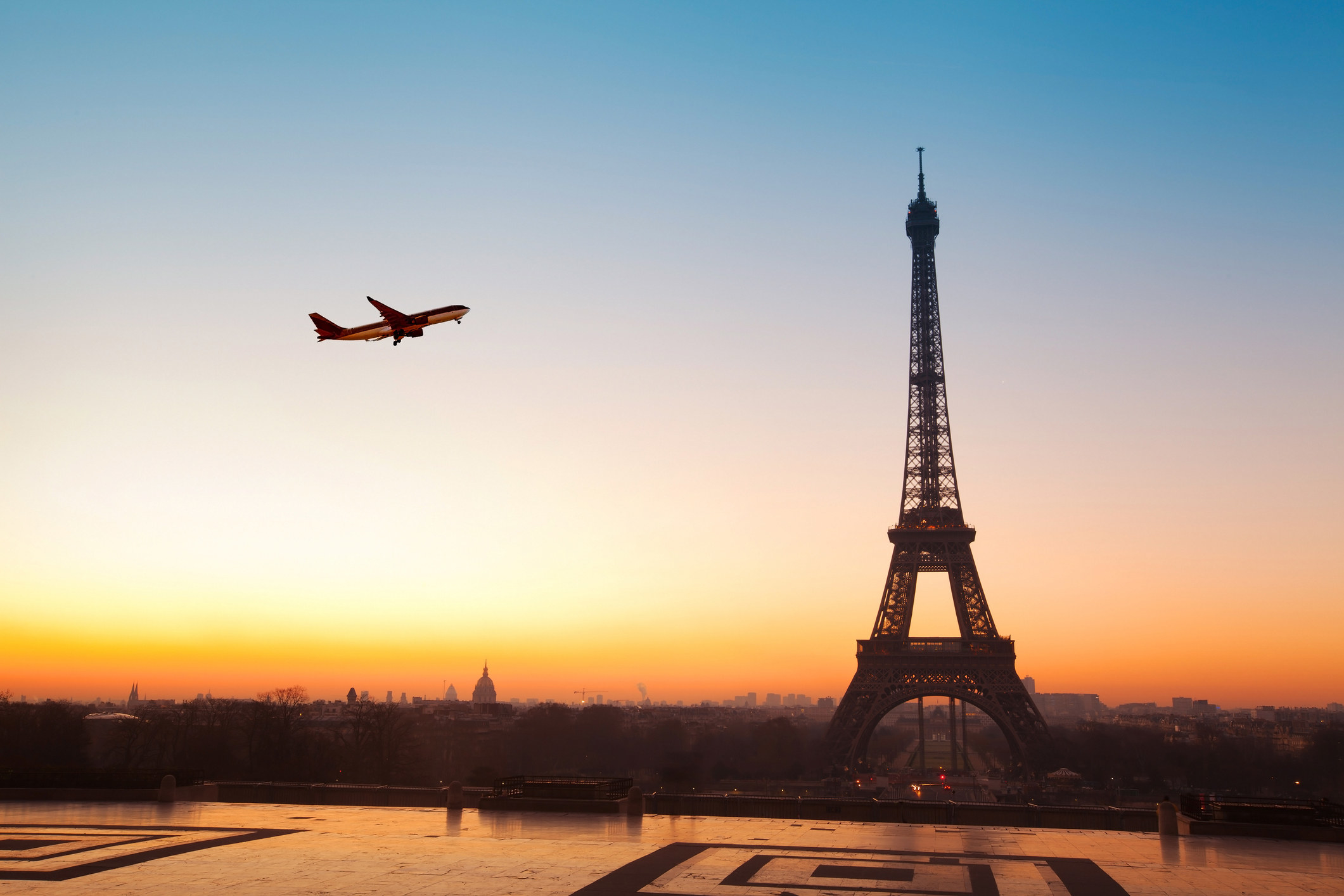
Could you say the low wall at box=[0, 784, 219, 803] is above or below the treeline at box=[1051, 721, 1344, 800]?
above

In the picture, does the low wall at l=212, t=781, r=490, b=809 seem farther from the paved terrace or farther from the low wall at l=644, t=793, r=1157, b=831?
the low wall at l=644, t=793, r=1157, b=831

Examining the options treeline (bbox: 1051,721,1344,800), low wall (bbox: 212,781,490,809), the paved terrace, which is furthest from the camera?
treeline (bbox: 1051,721,1344,800)

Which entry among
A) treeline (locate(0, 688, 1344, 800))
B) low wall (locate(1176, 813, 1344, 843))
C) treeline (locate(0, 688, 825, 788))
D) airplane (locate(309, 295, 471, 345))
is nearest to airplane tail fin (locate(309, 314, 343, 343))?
airplane (locate(309, 295, 471, 345))

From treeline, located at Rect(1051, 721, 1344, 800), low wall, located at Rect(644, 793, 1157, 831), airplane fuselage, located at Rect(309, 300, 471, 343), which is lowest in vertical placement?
treeline, located at Rect(1051, 721, 1344, 800)

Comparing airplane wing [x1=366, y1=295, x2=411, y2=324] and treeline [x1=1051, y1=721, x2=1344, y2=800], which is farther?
treeline [x1=1051, y1=721, x2=1344, y2=800]

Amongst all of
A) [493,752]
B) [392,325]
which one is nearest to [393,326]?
[392,325]

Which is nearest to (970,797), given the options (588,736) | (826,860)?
(588,736)
